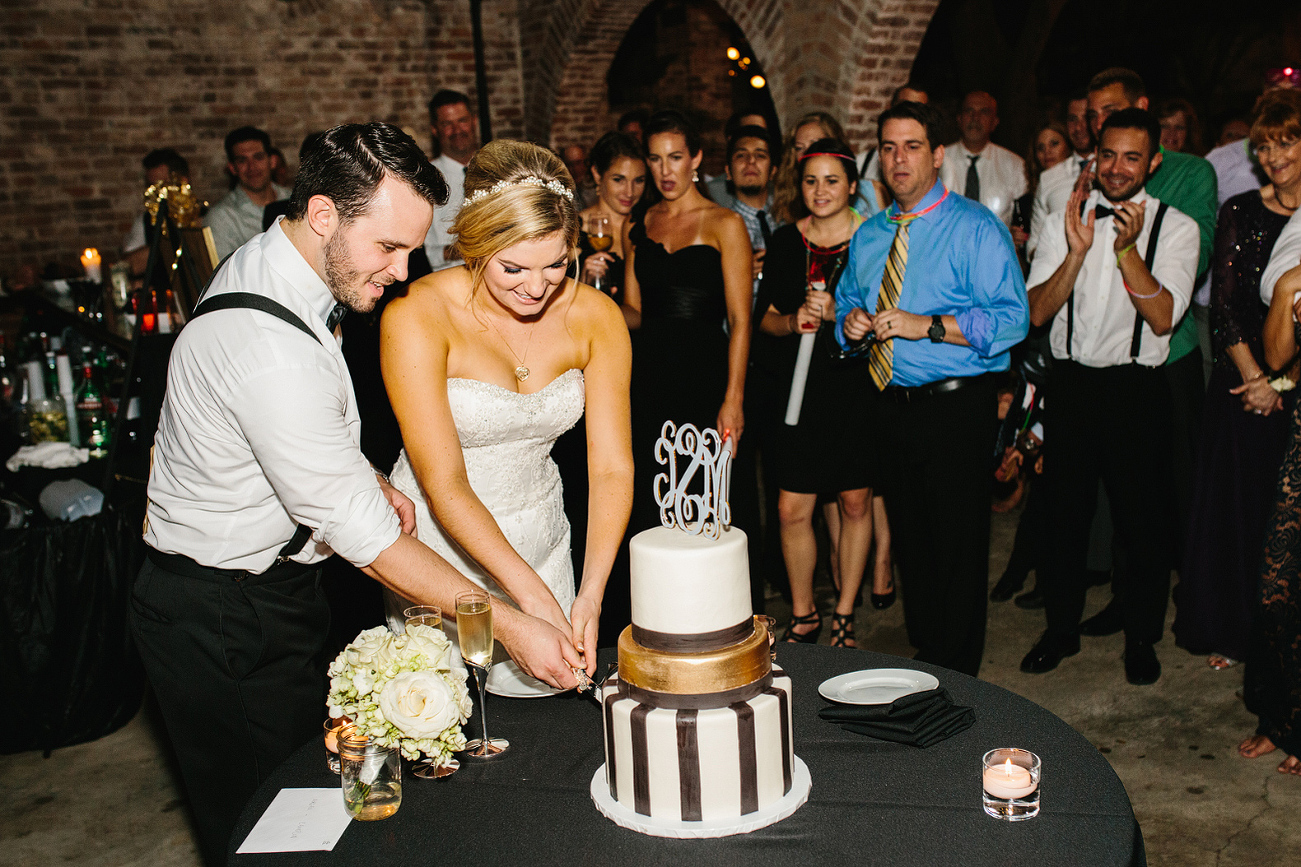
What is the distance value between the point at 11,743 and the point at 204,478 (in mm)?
2407

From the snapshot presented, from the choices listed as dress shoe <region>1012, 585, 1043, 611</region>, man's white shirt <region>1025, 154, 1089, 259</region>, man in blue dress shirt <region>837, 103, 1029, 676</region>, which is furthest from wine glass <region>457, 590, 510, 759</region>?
man's white shirt <region>1025, 154, 1089, 259</region>

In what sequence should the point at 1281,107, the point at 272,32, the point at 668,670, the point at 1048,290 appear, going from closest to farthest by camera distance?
1. the point at 668,670
2. the point at 1281,107
3. the point at 1048,290
4. the point at 272,32

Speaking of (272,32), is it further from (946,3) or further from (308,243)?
(308,243)

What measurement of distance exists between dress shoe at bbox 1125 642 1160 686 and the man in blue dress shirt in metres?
0.59

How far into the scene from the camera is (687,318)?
4004 millimetres

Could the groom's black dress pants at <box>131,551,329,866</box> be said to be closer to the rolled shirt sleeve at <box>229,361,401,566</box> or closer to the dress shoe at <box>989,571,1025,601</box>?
the rolled shirt sleeve at <box>229,361,401,566</box>

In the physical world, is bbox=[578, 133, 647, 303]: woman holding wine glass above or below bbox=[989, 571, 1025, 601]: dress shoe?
above

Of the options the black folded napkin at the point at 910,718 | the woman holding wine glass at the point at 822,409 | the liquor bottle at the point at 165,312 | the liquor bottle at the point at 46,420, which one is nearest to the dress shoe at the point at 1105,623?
the woman holding wine glass at the point at 822,409

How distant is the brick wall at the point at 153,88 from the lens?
7.75m

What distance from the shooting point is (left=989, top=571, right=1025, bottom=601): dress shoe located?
449cm

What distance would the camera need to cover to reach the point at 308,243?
6.01 ft

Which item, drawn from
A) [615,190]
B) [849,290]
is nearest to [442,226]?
[615,190]

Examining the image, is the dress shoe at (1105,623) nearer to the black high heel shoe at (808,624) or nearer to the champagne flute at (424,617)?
the black high heel shoe at (808,624)

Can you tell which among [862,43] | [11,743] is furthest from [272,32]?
[11,743]
